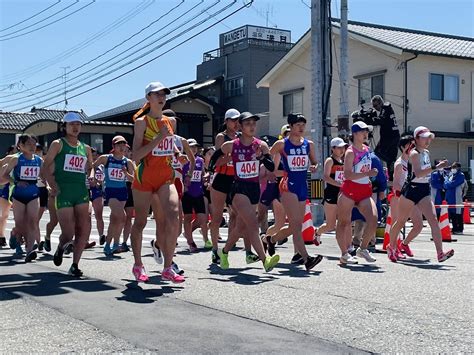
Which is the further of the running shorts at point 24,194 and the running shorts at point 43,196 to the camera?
the running shorts at point 43,196

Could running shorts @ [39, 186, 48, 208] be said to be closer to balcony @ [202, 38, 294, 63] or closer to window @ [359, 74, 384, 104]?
window @ [359, 74, 384, 104]

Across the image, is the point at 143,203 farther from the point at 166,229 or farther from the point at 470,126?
the point at 470,126

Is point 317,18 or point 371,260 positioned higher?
point 317,18

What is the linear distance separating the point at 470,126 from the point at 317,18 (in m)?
16.2

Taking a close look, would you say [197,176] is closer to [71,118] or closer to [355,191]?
[355,191]

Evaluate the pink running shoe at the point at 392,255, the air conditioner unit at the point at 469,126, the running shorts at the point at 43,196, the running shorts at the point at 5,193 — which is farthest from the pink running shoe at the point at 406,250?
the air conditioner unit at the point at 469,126

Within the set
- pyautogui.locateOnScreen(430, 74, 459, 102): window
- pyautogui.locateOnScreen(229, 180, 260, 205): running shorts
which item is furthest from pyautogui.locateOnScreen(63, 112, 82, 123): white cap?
pyautogui.locateOnScreen(430, 74, 459, 102): window

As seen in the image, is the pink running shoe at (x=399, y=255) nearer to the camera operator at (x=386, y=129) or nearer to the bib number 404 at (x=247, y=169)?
the bib number 404 at (x=247, y=169)

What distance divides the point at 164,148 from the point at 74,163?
165cm

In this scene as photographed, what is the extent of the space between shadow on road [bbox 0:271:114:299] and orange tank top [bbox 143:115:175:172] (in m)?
1.43

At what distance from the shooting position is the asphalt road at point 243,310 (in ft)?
15.4

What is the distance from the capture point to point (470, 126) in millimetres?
Result: 32406

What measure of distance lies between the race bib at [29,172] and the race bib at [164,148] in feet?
13.7

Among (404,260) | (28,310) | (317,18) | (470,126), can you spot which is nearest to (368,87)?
(470,126)
